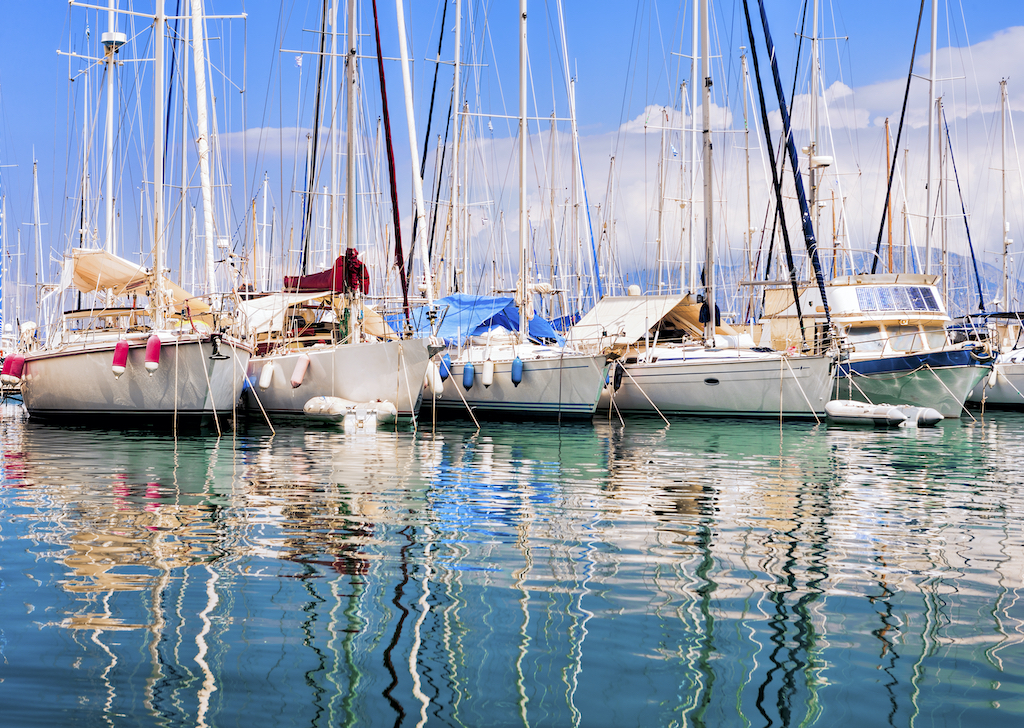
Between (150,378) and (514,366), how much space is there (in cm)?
793

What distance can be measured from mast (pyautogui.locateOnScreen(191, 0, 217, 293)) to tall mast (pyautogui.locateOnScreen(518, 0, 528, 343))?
7.32 metres

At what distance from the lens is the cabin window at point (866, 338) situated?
25125mm

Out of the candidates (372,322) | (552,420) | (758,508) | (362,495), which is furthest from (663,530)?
(372,322)

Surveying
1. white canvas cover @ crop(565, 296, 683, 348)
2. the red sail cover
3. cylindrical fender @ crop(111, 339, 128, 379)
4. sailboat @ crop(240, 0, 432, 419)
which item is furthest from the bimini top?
cylindrical fender @ crop(111, 339, 128, 379)

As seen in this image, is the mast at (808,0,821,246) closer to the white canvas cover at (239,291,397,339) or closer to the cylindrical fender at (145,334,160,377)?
the white canvas cover at (239,291,397,339)

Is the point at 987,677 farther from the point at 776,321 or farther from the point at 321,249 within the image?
the point at 321,249

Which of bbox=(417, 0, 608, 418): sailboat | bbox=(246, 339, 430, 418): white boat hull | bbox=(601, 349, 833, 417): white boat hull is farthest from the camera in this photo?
bbox=(417, 0, 608, 418): sailboat

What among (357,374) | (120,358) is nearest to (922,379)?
(357,374)

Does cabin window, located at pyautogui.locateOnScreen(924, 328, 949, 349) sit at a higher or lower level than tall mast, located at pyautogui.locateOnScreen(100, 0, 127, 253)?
lower

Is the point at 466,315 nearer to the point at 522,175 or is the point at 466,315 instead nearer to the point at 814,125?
the point at 522,175

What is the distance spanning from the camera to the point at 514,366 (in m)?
22.8

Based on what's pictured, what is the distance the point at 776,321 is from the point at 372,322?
1140 centimetres

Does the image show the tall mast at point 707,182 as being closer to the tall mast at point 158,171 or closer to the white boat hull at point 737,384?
the white boat hull at point 737,384

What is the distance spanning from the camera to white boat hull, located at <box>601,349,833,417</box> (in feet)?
74.3
